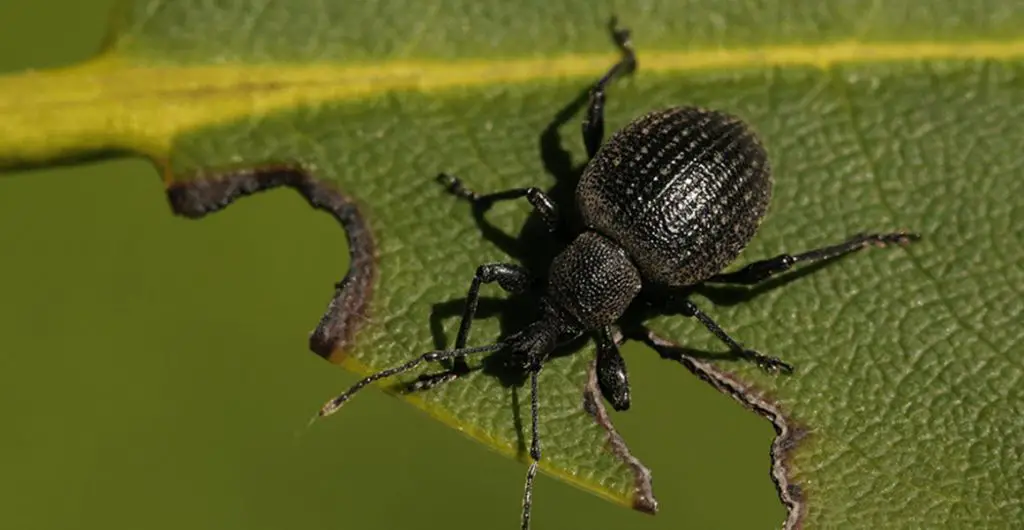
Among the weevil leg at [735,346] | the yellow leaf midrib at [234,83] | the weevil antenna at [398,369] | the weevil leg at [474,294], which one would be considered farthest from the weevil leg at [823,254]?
the weevil antenna at [398,369]

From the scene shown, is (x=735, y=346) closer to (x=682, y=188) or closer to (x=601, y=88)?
(x=682, y=188)

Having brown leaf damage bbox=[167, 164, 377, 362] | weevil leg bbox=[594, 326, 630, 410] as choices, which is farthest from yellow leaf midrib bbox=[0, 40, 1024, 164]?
weevil leg bbox=[594, 326, 630, 410]

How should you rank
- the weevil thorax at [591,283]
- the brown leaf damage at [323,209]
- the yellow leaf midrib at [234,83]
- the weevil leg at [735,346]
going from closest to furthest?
the yellow leaf midrib at [234,83] → the brown leaf damage at [323,209] → the weevil leg at [735,346] → the weevil thorax at [591,283]

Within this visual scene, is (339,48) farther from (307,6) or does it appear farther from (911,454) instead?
(911,454)

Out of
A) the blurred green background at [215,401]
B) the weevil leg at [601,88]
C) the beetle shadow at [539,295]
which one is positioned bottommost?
the blurred green background at [215,401]

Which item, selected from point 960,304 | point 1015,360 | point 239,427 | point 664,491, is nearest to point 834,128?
point 960,304

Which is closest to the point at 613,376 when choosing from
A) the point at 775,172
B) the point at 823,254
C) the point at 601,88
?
the point at 823,254

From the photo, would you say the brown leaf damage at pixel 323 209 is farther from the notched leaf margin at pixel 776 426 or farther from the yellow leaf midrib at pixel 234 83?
the notched leaf margin at pixel 776 426

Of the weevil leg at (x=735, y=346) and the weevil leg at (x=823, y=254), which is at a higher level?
the weevil leg at (x=823, y=254)
